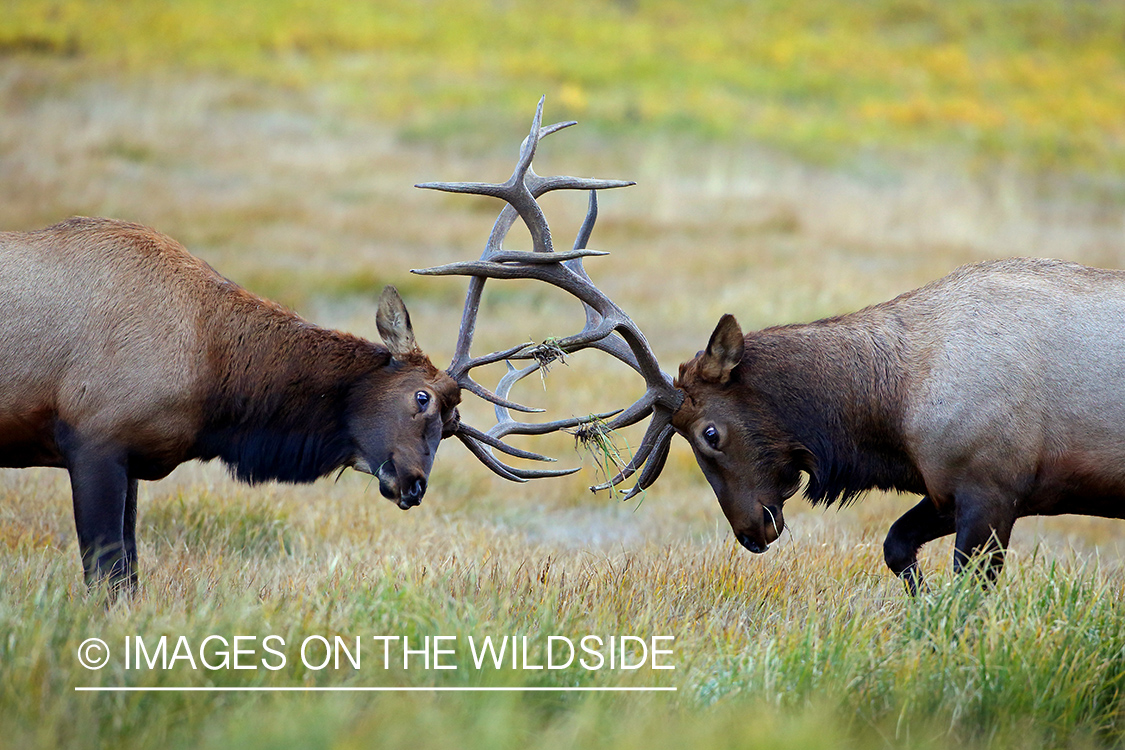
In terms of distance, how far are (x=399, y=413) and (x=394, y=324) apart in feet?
1.43

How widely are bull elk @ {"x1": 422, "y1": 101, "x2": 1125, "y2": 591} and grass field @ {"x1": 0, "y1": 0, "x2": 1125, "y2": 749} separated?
0.38 m

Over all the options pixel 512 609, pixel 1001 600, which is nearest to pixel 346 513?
pixel 512 609

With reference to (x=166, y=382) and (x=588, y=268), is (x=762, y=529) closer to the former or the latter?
(x=166, y=382)

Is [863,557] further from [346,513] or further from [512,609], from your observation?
[346,513]

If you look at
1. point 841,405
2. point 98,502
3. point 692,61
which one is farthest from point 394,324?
point 692,61

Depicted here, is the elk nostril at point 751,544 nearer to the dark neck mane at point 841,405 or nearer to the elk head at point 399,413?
the dark neck mane at point 841,405

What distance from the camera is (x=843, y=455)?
5.67 meters

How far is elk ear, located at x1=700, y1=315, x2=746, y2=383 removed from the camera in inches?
222

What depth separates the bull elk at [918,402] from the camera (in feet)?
16.9

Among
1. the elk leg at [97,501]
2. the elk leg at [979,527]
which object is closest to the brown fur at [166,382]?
the elk leg at [97,501]

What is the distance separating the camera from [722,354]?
5727mm

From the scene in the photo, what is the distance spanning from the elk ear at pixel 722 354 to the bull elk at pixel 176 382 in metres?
0.70
